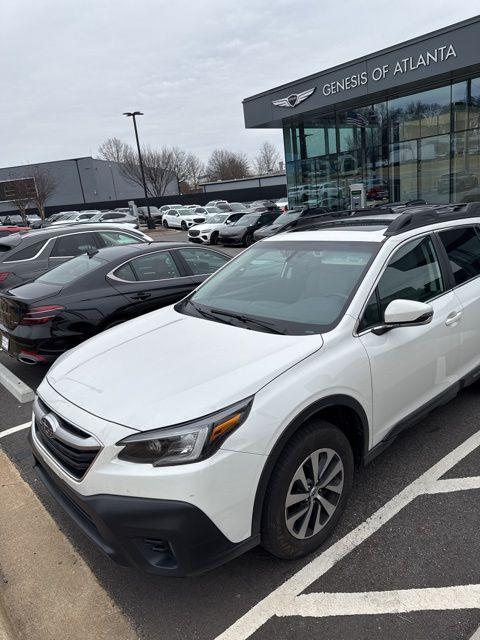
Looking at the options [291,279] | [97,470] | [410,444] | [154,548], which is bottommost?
[410,444]

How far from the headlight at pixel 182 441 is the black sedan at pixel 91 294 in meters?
3.20

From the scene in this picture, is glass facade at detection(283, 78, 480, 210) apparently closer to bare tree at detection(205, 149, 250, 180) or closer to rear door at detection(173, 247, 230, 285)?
rear door at detection(173, 247, 230, 285)

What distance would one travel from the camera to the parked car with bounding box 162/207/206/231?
33612 millimetres

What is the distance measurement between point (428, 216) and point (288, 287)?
124 cm

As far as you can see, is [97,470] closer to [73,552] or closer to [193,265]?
[73,552]

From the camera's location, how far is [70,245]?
870 centimetres

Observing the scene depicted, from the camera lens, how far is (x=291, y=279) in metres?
3.33

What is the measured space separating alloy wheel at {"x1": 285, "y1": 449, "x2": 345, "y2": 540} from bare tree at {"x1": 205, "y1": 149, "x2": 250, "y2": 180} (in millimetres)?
82704

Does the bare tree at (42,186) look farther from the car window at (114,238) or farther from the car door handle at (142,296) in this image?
the car door handle at (142,296)

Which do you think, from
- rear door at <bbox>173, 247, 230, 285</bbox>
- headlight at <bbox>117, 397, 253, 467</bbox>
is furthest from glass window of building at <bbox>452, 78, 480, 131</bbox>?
headlight at <bbox>117, 397, 253, 467</bbox>

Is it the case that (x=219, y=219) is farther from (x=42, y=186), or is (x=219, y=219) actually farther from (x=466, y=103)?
Answer: (x=42, y=186)

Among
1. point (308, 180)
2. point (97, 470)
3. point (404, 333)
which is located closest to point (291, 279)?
point (404, 333)

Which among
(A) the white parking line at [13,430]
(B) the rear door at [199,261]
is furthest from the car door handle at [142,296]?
(A) the white parking line at [13,430]

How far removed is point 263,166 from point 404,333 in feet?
331
